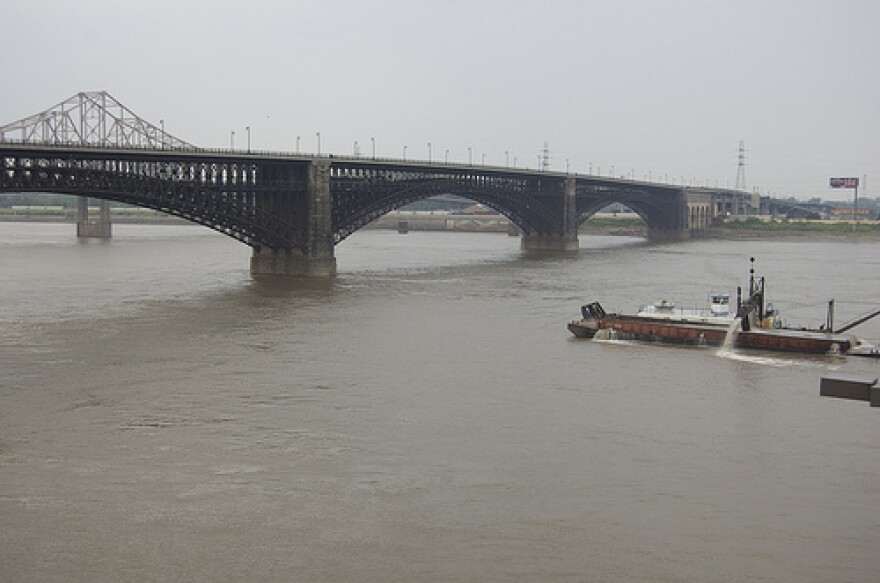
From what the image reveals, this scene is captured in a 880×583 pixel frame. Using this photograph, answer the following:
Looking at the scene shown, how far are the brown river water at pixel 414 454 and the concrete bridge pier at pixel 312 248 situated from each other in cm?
2535

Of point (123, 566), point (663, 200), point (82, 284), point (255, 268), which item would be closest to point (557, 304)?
point (255, 268)

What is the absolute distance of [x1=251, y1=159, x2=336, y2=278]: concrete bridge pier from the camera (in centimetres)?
8212

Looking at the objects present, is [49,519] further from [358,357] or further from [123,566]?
[358,357]

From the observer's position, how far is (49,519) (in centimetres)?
2178

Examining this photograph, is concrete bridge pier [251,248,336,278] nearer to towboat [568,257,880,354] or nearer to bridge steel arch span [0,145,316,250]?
Result: bridge steel arch span [0,145,316,250]

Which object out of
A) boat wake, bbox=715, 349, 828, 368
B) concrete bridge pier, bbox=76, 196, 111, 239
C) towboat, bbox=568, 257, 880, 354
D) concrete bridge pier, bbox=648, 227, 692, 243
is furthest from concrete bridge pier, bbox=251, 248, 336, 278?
concrete bridge pier, bbox=648, 227, 692, 243

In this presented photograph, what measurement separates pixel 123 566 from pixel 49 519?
334cm

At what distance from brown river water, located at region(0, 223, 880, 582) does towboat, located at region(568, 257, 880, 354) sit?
1.31 metres

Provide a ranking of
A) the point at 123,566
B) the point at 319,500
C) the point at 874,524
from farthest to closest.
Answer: the point at 319,500
the point at 874,524
the point at 123,566

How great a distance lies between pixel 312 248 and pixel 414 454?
56.3 meters

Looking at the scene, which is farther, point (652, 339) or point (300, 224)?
point (300, 224)

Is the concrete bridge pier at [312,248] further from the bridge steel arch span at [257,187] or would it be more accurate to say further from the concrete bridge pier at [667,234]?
the concrete bridge pier at [667,234]

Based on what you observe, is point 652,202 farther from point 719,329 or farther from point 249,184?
point 719,329

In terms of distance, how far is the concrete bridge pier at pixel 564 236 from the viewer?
444 feet
